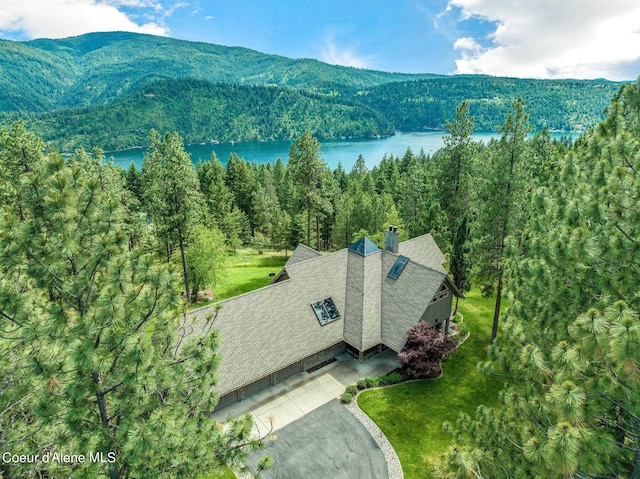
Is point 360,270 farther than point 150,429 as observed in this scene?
Yes

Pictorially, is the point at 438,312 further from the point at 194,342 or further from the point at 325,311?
the point at 194,342

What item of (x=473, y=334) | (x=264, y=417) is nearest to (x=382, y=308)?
(x=473, y=334)

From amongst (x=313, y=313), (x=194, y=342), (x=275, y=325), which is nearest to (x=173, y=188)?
(x=275, y=325)

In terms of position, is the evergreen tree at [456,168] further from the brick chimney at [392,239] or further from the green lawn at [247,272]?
the green lawn at [247,272]

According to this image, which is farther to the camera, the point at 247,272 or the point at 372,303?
the point at 247,272

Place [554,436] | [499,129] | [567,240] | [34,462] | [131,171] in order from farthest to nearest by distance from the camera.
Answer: [131,171] < [499,129] < [567,240] < [34,462] < [554,436]

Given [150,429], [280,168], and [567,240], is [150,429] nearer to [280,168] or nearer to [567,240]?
[567,240]
